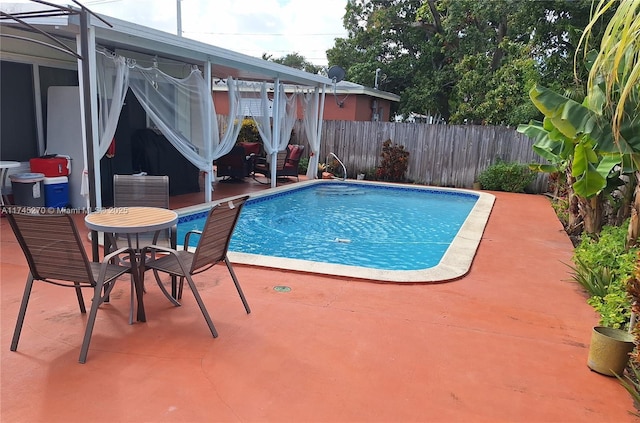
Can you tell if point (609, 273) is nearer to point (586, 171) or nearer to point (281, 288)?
point (586, 171)

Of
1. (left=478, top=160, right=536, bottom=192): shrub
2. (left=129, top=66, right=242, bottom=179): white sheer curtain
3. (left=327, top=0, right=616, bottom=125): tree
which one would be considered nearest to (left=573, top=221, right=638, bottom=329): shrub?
(left=129, top=66, right=242, bottom=179): white sheer curtain

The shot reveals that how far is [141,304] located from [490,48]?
17804 millimetres

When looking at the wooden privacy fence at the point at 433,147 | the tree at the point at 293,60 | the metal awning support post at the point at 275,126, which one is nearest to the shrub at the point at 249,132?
the wooden privacy fence at the point at 433,147

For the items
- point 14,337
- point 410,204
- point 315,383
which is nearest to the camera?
point 315,383

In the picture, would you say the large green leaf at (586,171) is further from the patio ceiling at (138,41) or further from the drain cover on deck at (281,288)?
the patio ceiling at (138,41)

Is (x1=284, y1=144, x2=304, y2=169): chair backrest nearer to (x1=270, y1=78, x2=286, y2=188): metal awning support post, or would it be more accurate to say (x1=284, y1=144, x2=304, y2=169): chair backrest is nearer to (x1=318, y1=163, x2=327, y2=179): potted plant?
(x1=270, y1=78, x2=286, y2=188): metal awning support post

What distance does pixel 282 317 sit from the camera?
3.69 m

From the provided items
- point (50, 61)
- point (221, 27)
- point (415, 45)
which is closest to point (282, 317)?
point (50, 61)

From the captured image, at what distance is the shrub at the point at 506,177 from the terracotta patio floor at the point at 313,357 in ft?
27.4

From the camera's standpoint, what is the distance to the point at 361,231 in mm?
7984

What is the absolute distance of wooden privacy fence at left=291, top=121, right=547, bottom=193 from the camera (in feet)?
42.1

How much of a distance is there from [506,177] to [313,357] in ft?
Result: 36.0

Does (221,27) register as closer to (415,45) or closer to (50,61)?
(415,45)

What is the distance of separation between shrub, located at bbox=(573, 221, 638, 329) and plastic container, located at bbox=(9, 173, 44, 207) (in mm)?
7259
